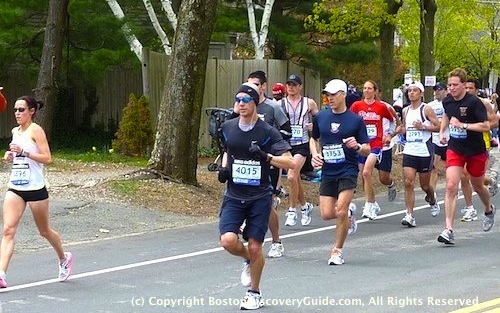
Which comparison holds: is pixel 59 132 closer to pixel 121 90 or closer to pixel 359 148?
pixel 121 90

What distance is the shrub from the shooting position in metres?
21.7

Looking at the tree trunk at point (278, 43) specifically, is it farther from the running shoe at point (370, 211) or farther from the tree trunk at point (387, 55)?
the running shoe at point (370, 211)

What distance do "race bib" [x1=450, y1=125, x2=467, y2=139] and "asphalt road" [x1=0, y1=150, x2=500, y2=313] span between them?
4.26 feet

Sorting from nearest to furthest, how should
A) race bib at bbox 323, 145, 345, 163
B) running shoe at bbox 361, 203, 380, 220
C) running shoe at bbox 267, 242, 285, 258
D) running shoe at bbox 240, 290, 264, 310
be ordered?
1. running shoe at bbox 240, 290, 264, 310
2. race bib at bbox 323, 145, 345, 163
3. running shoe at bbox 267, 242, 285, 258
4. running shoe at bbox 361, 203, 380, 220

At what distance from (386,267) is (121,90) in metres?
19.0

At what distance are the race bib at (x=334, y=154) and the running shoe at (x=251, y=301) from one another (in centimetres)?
264

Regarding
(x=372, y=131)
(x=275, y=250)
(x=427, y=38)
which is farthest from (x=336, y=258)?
(x=427, y=38)

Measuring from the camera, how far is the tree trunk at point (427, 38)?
25156 millimetres

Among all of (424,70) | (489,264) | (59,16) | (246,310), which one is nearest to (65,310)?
(246,310)

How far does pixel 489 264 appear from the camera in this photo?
34.8ft

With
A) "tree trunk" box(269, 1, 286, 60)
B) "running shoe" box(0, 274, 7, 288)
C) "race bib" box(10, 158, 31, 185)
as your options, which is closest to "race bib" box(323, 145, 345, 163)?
"race bib" box(10, 158, 31, 185)

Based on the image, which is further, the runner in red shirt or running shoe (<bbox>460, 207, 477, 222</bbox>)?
running shoe (<bbox>460, 207, 477, 222</bbox>)

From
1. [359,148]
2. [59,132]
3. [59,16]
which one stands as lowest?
[59,132]

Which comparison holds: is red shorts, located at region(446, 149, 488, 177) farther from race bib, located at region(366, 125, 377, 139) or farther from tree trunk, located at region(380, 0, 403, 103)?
tree trunk, located at region(380, 0, 403, 103)
